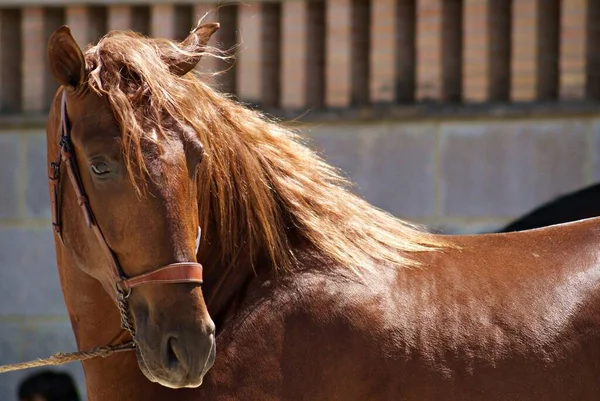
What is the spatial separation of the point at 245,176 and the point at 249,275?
27 cm

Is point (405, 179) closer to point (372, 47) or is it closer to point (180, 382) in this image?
point (372, 47)

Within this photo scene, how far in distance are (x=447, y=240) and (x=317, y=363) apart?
A: 0.61 meters

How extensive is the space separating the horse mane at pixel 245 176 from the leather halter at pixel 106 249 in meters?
0.18

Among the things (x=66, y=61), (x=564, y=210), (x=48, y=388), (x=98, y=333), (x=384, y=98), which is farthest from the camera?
(x=384, y=98)

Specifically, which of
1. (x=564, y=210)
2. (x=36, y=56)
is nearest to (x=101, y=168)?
(x=564, y=210)

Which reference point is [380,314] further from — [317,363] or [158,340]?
[158,340]

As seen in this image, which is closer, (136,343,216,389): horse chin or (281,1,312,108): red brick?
(136,343,216,389): horse chin

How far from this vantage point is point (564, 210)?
4.23 m

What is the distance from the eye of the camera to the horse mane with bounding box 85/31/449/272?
2.35 m

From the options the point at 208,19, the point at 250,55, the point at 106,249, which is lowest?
the point at 106,249

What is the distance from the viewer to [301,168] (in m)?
2.72

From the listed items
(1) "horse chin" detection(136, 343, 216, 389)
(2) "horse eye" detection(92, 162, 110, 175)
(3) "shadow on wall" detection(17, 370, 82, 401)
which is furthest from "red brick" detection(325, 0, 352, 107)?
(1) "horse chin" detection(136, 343, 216, 389)

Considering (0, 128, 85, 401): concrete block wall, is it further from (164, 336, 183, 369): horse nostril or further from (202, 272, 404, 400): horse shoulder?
(164, 336, 183, 369): horse nostril

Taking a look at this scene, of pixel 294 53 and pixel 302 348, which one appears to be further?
pixel 294 53
